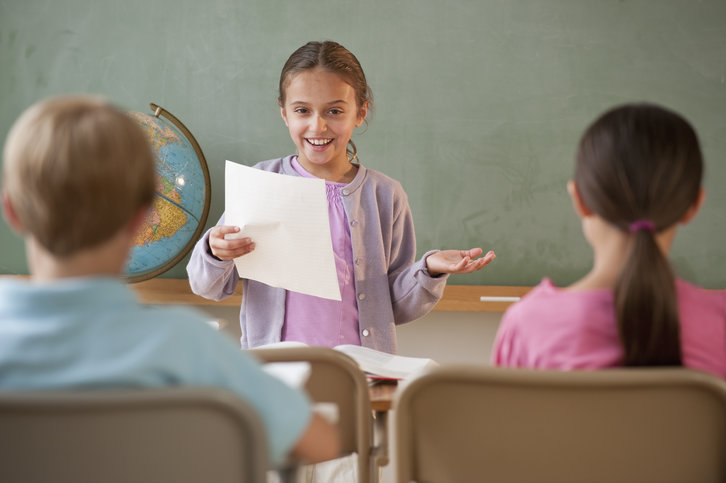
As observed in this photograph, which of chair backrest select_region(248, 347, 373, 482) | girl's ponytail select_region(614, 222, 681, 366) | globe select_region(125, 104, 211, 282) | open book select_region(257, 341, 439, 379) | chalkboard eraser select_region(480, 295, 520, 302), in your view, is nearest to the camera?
girl's ponytail select_region(614, 222, 681, 366)

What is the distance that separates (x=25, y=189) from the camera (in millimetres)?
830

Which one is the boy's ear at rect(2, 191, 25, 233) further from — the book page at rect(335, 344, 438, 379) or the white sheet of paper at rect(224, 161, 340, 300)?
the white sheet of paper at rect(224, 161, 340, 300)

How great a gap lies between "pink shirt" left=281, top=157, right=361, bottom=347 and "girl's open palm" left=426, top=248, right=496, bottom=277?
0.27 m

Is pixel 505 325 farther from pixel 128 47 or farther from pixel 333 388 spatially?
pixel 128 47

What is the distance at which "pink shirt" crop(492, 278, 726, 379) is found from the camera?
1.05 metres

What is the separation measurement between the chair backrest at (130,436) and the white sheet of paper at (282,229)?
1.00m

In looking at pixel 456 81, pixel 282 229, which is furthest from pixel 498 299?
pixel 282 229

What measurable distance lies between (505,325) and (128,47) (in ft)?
8.30

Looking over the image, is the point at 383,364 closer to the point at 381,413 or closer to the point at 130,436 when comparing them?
the point at 381,413

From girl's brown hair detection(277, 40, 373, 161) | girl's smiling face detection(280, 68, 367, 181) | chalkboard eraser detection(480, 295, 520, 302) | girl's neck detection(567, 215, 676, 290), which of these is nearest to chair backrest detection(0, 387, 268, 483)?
girl's neck detection(567, 215, 676, 290)

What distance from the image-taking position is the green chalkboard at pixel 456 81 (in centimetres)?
288

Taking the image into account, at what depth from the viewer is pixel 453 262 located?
6.27ft

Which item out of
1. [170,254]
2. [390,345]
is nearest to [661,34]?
[390,345]

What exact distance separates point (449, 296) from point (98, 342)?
2276mm
